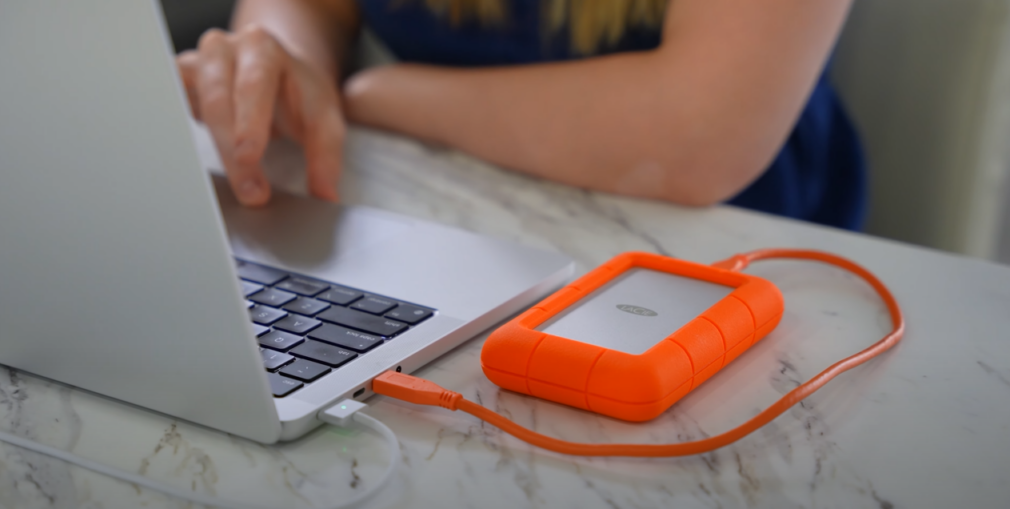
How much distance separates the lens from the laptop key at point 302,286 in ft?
1.48

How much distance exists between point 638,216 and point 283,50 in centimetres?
33

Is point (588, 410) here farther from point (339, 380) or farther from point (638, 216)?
point (638, 216)

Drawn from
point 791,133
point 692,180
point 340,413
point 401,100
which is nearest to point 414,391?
point 340,413

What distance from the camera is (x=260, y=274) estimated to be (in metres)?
0.48

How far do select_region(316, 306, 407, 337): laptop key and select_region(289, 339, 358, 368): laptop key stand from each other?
2 centimetres

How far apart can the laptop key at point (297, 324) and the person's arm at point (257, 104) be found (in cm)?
23

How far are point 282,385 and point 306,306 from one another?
0.28ft

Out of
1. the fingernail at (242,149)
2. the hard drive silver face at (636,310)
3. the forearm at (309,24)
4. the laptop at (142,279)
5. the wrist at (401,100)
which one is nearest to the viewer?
the laptop at (142,279)

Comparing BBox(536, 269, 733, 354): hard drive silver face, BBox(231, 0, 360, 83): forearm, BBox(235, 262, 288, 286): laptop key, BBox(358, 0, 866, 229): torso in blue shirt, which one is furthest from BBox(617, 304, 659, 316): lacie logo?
BBox(231, 0, 360, 83): forearm

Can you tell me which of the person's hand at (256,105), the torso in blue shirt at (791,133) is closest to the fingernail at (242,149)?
the person's hand at (256,105)

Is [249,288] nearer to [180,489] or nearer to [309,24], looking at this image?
[180,489]

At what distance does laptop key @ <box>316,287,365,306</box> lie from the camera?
1.44ft

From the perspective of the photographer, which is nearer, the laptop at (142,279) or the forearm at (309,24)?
the laptop at (142,279)

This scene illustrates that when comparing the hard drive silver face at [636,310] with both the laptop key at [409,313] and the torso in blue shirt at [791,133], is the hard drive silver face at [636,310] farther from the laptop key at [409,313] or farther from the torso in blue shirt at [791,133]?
the torso in blue shirt at [791,133]
